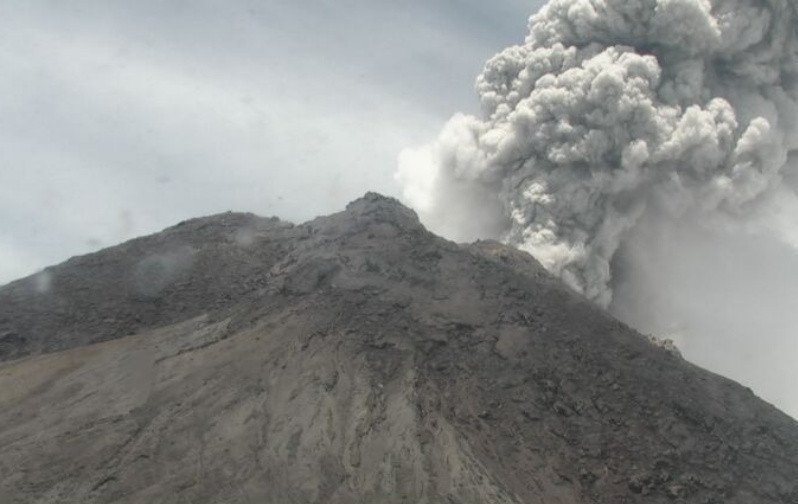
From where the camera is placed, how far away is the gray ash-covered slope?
1619 cm

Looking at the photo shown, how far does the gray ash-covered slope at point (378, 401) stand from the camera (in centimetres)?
1619

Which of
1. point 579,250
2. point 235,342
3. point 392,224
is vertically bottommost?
point 235,342

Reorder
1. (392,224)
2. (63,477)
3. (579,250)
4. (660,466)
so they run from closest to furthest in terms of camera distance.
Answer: (63,477)
(660,466)
(392,224)
(579,250)

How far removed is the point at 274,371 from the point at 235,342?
6.17 feet

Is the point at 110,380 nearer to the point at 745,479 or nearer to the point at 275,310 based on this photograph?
the point at 275,310

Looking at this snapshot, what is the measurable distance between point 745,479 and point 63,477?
1443cm

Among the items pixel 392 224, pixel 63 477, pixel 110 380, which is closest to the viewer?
pixel 63 477

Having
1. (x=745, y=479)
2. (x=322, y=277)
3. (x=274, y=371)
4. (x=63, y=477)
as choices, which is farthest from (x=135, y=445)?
(x=745, y=479)

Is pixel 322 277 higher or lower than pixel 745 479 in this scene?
higher

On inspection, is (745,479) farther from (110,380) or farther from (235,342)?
(110,380)

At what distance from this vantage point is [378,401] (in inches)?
706

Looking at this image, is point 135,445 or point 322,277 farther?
point 322,277

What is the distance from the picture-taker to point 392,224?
26.0 meters

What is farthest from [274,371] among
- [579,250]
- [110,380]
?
Answer: [579,250]
